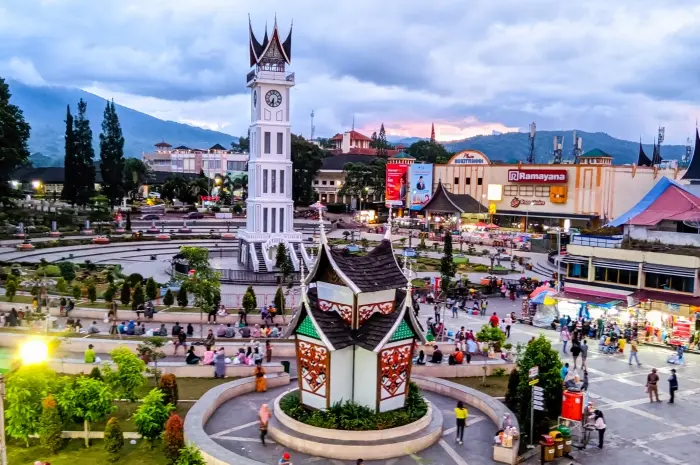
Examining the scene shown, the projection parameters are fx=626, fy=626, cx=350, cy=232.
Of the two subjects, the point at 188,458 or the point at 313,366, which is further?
the point at 313,366

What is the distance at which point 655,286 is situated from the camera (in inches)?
1492

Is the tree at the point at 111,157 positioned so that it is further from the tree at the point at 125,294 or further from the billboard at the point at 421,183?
the tree at the point at 125,294

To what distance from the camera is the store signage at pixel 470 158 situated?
89650 millimetres

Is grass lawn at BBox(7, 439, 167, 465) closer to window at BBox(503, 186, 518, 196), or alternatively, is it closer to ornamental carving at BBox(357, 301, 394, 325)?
ornamental carving at BBox(357, 301, 394, 325)

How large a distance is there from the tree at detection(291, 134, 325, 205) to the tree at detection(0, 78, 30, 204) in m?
45.5

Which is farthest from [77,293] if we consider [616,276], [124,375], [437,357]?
[616,276]

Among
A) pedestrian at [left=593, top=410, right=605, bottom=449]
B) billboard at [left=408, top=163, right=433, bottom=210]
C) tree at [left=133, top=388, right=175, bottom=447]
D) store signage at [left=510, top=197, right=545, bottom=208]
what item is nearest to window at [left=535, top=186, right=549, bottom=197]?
store signage at [left=510, top=197, right=545, bottom=208]

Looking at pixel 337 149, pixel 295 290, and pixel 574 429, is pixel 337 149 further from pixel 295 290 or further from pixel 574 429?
pixel 574 429

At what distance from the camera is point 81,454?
16953 mm

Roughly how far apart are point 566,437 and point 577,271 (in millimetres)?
25452

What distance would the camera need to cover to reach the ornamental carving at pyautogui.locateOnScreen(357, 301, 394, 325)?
18266mm

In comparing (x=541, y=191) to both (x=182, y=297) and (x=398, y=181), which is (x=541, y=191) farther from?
(x=182, y=297)

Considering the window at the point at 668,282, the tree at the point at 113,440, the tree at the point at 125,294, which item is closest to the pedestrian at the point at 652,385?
the window at the point at 668,282

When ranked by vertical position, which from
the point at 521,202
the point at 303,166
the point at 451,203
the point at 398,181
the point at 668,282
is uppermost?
the point at 303,166
